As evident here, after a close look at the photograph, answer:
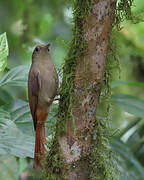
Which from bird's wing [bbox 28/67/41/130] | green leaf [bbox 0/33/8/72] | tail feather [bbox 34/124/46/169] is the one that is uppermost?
green leaf [bbox 0/33/8/72]

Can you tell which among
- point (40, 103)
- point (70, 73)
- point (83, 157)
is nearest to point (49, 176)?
point (83, 157)

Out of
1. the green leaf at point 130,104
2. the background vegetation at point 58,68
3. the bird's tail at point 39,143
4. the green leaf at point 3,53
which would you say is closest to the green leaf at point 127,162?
the background vegetation at point 58,68

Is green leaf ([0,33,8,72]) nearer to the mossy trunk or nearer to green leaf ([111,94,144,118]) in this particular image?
the mossy trunk

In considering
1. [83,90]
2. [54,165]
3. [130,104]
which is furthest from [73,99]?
[130,104]

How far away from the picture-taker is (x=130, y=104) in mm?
2848

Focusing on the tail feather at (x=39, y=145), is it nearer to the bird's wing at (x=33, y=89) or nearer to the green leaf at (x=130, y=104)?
the bird's wing at (x=33, y=89)

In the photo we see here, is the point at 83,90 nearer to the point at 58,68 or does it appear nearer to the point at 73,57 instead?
the point at 73,57

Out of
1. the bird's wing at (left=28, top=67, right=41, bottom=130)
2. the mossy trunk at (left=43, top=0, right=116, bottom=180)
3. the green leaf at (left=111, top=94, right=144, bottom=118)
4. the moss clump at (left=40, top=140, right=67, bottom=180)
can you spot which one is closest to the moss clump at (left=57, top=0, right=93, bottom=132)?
the mossy trunk at (left=43, top=0, right=116, bottom=180)

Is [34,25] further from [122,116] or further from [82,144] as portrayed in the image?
[82,144]

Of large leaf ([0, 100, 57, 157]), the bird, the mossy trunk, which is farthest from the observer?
the bird

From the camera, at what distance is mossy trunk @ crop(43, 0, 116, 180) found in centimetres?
163

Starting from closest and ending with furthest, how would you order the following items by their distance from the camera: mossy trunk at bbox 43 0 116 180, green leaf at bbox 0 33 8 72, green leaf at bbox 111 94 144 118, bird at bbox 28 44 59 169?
mossy trunk at bbox 43 0 116 180
green leaf at bbox 0 33 8 72
bird at bbox 28 44 59 169
green leaf at bbox 111 94 144 118

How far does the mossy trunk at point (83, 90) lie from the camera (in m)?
1.63

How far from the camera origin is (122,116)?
4.22 meters
